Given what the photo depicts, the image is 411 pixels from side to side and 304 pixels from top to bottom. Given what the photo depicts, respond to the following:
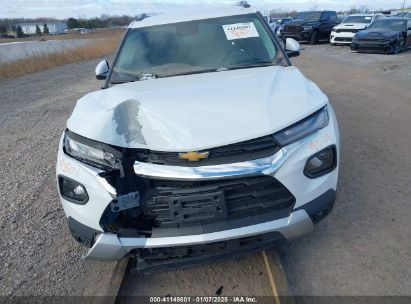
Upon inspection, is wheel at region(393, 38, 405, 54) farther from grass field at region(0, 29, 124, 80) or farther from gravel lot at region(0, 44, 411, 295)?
grass field at region(0, 29, 124, 80)

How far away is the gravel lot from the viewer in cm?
262

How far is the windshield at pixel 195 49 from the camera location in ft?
11.6

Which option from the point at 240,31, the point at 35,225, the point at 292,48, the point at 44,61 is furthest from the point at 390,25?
the point at 44,61

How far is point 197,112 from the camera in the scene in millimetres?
2352

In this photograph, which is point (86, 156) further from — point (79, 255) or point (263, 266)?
point (263, 266)

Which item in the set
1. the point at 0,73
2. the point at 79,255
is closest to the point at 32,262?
the point at 79,255

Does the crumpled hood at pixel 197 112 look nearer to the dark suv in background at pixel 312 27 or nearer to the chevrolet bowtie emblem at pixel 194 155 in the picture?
the chevrolet bowtie emblem at pixel 194 155

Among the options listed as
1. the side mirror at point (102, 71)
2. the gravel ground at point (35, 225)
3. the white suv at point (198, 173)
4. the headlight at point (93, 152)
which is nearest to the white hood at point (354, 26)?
the gravel ground at point (35, 225)

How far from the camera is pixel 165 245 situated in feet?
7.14

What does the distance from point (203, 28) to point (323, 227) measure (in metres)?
2.39

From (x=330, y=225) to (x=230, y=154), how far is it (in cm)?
150

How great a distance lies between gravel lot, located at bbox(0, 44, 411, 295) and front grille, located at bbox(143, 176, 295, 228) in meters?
0.70

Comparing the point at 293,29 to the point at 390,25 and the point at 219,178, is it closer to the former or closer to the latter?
the point at 390,25

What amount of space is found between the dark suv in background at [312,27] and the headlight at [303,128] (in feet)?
68.1
